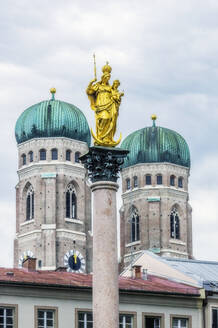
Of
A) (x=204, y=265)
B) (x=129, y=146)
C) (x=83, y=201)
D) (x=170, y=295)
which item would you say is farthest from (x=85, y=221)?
(x=170, y=295)

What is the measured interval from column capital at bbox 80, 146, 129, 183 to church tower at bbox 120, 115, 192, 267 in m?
139

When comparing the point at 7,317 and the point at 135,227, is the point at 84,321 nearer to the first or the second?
the point at 7,317

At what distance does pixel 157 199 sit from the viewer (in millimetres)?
196375

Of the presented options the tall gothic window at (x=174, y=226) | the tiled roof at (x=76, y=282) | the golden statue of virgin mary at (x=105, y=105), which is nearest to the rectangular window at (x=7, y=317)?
the tiled roof at (x=76, y=282)

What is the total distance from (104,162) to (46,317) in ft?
72.6

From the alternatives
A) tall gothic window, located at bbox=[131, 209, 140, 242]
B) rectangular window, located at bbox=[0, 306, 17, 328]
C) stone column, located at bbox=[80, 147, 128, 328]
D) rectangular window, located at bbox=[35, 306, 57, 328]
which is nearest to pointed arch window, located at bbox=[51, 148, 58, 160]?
tall gothic window, located at bbox=[131, 209, 140, 242]

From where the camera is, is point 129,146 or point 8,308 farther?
point 129,146

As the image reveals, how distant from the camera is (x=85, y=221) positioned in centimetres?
18575

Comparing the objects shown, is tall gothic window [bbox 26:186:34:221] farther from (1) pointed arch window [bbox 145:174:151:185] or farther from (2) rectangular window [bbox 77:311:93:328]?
(2) rectangular window [bbox 77:311:93:328]

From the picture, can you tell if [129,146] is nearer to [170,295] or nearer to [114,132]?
[170,295]

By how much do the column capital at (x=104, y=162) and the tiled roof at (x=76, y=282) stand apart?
20.4 m

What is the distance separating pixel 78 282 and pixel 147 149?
12241 cm

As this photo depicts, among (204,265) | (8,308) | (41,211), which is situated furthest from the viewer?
(41,211)

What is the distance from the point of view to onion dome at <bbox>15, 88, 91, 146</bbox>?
611 feet
